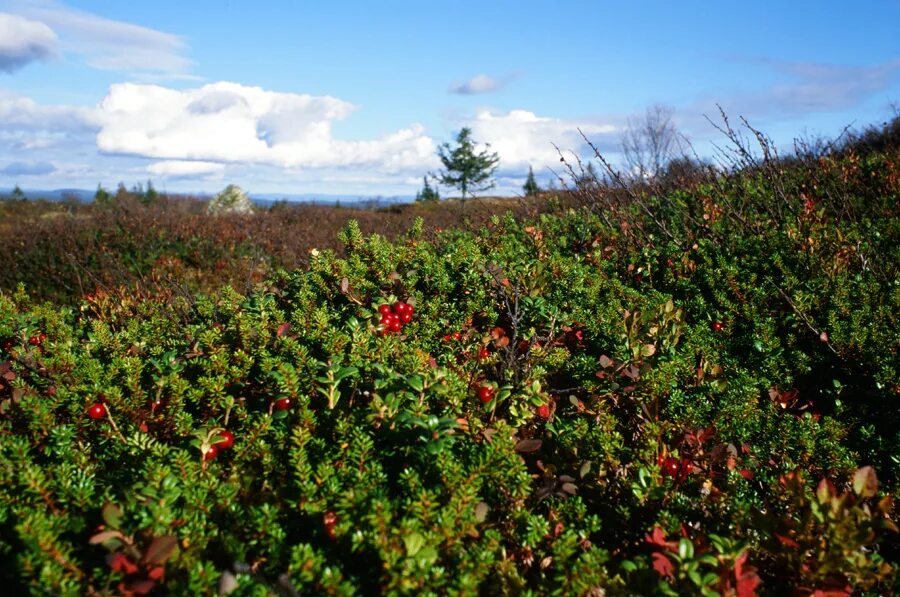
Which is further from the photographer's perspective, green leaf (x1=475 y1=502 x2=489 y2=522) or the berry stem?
the berry stem

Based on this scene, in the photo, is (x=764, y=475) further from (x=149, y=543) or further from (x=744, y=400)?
(x=149, y=543)

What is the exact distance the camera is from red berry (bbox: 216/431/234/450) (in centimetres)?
211

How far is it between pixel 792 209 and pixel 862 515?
4.88m

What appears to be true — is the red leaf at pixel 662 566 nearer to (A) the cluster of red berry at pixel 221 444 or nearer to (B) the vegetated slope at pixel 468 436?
(B) the vegetated slope at pixel 468 436

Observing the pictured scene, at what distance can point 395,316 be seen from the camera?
10.7 feet

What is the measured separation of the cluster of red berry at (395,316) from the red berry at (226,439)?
45.1 inches

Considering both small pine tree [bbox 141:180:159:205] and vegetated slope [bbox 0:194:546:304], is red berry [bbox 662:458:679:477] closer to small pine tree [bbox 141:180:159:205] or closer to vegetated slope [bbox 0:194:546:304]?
vegetated slope [bbox 0:194:546:304]

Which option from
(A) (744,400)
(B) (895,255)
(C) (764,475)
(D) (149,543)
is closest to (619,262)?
(B) (895,255)

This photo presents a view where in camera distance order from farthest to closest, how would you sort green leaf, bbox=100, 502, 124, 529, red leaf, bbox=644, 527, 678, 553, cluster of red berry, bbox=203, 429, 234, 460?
cluster of red berry, bbox=203, 429, 234, 460
red leaf, bbox=644, 527, 678, 553
green leaf, bbox=100, 502, 124, 529

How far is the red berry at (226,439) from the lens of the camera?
2.11m

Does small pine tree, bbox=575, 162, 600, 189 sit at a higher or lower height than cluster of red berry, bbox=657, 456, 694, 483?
higher

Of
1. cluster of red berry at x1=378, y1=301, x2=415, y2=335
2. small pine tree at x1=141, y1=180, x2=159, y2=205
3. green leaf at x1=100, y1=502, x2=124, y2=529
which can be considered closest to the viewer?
green leaf at x1=100, y1=502, x2=124, y2=529

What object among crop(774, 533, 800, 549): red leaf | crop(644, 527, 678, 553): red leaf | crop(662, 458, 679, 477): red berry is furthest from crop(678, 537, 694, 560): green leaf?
crop(662, 458, 679, 477): red berry

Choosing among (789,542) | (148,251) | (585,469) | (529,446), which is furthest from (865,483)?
(148,251)
